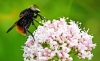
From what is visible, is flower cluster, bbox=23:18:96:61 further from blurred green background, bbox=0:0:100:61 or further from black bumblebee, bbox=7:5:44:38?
blurred green background, bbox=0:0:100:61

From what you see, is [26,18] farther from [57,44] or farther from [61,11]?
[61,11]

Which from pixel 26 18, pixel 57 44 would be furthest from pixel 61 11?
pixel 57 44

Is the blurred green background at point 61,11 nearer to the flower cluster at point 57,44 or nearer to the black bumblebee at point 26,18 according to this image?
the black bumblebee at point 26,18

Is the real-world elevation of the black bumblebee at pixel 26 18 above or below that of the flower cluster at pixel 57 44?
above

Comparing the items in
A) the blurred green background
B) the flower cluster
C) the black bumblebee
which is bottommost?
the flower cluster

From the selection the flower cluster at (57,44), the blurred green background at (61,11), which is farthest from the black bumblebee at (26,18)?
the blurred green background at (61,11)

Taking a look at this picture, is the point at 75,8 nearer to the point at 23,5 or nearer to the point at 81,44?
the point at 23,5

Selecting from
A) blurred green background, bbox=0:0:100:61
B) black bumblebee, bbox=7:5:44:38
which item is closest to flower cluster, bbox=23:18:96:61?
black bumblebee, bbox=7:5:44:38

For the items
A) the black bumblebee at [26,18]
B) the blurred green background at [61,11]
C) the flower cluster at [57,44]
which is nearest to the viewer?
the flower cluster at [57,44]
